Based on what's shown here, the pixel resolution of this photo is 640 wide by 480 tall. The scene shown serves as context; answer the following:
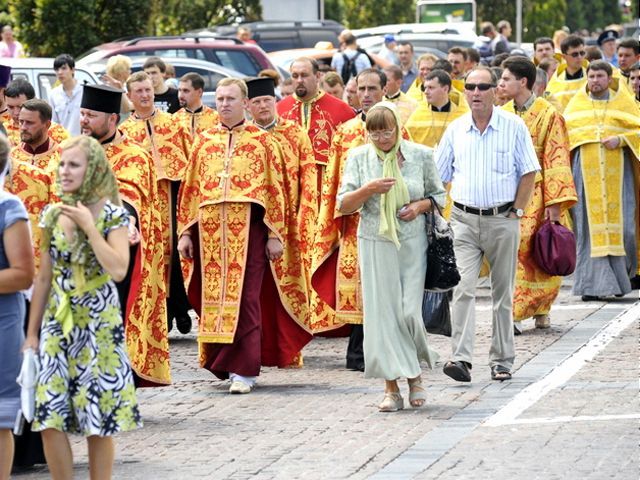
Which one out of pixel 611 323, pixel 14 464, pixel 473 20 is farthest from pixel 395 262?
pixel 473 20

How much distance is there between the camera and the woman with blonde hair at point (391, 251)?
10211mm

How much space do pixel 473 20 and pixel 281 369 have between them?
39374mm

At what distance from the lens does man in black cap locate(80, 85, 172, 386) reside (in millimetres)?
10016

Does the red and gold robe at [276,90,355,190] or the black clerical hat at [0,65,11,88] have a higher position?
the black clerical hat at [0,65,11,88]

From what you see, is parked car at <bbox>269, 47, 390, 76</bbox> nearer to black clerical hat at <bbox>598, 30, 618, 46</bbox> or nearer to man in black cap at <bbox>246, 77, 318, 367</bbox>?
black clerical hat at <bbox>598, 30, 618, 46</bbox>

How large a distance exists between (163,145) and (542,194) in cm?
287

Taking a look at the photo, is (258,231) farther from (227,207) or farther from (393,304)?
(393,304)

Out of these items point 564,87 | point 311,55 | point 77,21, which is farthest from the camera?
point 77,21

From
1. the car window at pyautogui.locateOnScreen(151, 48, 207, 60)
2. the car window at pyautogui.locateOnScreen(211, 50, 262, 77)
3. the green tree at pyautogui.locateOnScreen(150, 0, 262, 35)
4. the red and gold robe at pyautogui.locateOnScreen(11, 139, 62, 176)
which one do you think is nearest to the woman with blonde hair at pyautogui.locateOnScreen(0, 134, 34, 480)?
the red and gold robe at pyautogui.locateOnScreen(11, 139, 62, 176)

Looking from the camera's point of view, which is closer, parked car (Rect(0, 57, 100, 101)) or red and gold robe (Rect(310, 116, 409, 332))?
red and gold robe (Rect(310, 116, 409, 332))

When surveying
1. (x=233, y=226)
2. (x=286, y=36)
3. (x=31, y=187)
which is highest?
(x=286, y=36)

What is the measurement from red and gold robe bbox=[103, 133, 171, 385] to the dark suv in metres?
14.6

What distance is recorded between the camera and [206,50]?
84.1 ft

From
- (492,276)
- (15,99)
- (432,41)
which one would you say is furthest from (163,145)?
(432,41)
